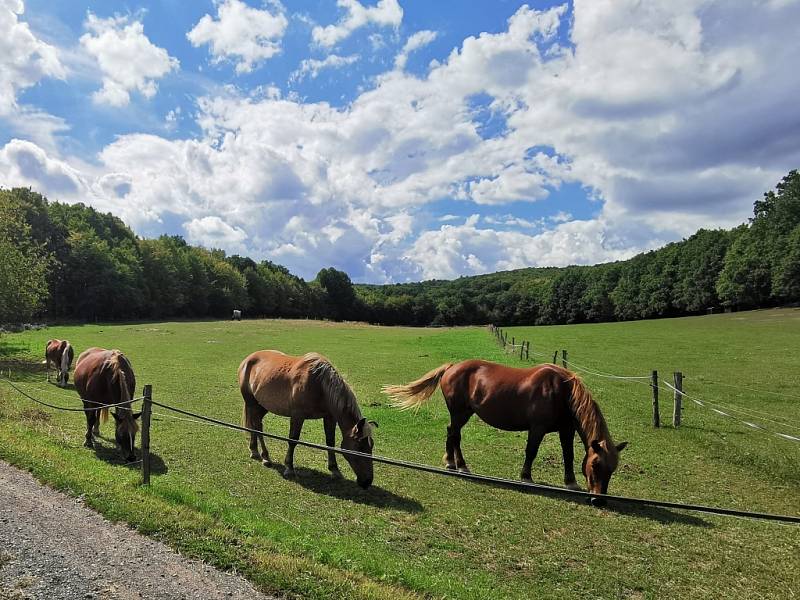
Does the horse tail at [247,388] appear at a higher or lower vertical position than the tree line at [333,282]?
lower

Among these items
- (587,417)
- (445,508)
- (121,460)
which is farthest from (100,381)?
(587,417)

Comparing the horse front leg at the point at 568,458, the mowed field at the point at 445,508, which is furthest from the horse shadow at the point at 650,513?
the horse front leg at the point at 568,458

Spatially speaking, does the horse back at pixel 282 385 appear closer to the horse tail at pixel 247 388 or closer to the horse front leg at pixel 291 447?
the horse tail at pixel 247 388

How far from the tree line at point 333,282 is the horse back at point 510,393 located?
25.4 meters

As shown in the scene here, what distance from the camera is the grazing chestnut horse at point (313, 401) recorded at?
8406 millimetres

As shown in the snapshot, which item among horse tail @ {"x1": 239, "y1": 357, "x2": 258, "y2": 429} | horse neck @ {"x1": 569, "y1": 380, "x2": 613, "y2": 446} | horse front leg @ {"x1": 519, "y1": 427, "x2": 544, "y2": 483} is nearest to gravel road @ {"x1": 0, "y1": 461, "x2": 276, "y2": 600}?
horse tail @ {"x1": 239, "y1": 357, "x2": 258, "y2": 429}

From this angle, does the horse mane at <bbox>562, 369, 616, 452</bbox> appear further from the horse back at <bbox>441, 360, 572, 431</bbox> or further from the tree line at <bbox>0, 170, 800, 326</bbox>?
the tree line at <bbox>0, 170, 800, 326</bbox>

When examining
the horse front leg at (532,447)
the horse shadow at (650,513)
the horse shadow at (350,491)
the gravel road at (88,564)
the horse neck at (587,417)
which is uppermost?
the horse neck at (587,417)

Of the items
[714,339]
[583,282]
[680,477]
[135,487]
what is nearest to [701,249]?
[583,282]

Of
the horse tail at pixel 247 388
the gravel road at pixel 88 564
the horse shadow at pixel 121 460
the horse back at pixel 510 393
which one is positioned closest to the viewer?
the gravel road at pixel 88 564

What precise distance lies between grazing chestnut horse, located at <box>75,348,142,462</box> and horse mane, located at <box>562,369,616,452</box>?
8161mm

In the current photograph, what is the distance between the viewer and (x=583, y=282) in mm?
107625

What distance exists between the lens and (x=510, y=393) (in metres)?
8.85

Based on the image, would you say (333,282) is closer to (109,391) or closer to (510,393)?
(109,391)
